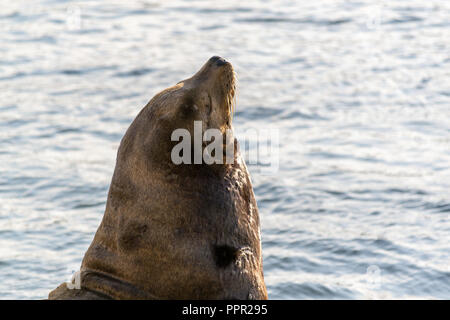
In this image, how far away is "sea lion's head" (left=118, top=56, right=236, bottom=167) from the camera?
235 inches

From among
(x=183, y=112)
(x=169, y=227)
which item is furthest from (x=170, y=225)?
(x=183, y=112)

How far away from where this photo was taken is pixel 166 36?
1789 cm

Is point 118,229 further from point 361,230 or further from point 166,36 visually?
point 166,36

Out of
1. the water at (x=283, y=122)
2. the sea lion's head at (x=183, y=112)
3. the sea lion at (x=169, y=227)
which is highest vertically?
the water at (x=283, y=122)

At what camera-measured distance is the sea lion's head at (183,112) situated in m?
5.97

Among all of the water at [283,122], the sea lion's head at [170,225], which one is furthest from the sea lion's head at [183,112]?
the water at [283,122]

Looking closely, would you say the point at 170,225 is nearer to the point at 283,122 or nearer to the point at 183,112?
the point at 183,112

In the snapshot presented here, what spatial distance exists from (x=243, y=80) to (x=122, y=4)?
5920 millimetres

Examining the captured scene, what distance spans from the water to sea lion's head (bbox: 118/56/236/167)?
3225mm

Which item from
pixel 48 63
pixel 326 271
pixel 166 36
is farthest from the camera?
pixel 166 36

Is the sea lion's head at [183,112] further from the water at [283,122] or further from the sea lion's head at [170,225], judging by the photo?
the water at [283,122]

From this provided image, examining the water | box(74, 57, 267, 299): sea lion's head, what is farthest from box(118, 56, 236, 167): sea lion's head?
the water

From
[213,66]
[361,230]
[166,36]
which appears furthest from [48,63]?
[213,66]

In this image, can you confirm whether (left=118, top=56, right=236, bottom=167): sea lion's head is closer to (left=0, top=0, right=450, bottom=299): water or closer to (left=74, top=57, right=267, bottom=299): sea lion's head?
(left=74, top=57, right=267, bottom=299): sea lion's head
